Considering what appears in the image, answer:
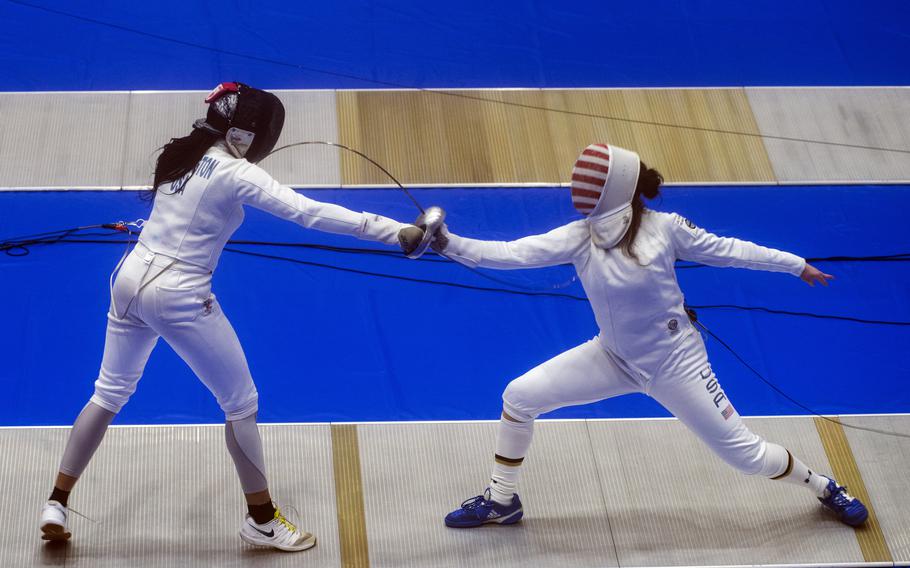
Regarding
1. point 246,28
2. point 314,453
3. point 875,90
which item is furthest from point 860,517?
point 246,28

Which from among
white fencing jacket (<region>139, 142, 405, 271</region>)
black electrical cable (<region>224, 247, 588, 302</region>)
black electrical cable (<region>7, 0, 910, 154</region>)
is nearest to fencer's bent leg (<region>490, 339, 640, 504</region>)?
white fencing jacket (<region>139, 142, 405, 271</region>)

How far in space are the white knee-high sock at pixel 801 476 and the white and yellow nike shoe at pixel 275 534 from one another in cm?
137

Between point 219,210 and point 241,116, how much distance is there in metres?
0.24

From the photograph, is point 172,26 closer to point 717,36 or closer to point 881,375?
point 717,36

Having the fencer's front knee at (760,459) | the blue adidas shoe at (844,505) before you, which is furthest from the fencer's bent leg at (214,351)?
the blue adidas shoe at (844,505)

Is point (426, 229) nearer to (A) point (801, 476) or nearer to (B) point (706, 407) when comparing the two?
(B) point (706, 407)

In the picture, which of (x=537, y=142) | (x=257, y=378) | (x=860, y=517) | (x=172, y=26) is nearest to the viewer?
(x=860, y=517)

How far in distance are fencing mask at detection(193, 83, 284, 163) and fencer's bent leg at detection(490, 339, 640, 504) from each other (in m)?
0.96

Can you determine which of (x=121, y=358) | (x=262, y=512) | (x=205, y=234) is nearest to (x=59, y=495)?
(x=121, y=358)

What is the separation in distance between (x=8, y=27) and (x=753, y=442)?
12.5 feet

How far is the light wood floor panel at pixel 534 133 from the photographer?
4.55 metres

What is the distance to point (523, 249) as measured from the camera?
279 centimetres

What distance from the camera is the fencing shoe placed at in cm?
293

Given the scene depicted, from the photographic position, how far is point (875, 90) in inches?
202
